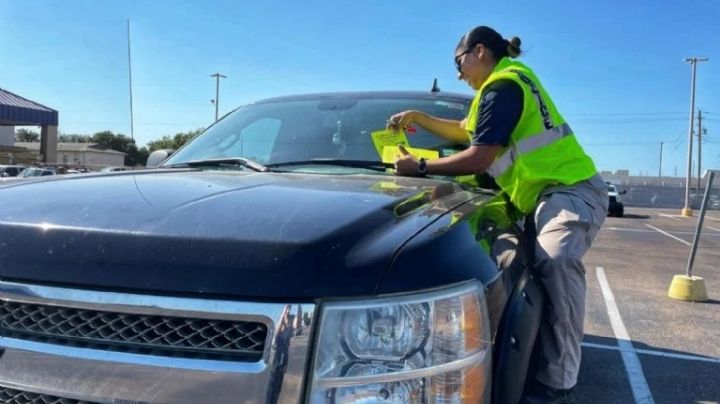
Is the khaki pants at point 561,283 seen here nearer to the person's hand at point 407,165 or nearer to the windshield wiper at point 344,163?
the person's hand at point 407,165

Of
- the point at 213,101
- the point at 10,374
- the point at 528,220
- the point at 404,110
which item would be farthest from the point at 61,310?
the point at 213,101

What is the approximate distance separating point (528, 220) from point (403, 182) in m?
0.71

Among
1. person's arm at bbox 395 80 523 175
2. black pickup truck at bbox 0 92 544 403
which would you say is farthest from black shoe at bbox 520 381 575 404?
person's arm at bbox 395 80 523 175

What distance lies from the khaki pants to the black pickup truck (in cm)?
57

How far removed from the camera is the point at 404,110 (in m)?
3.28

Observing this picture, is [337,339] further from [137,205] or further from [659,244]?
[659,244]

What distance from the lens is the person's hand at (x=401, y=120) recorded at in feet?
9.86

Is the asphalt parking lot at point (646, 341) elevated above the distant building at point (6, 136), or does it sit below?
below

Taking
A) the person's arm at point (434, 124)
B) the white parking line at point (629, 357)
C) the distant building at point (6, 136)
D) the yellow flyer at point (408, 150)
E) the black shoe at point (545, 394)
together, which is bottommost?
the white parking line at point (629, 357)

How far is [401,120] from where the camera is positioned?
3.02 meters

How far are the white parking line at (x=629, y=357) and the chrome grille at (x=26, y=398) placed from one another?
354 cm

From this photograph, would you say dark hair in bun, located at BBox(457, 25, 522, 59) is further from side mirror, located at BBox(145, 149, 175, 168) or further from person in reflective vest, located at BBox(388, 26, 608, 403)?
side mirror, located at BBox(145, 149, 175, 168)

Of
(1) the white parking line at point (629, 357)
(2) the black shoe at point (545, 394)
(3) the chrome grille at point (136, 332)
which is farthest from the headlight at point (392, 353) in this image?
(1) the white parking line at point (629, 357)

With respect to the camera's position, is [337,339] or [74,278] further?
[74,278]
